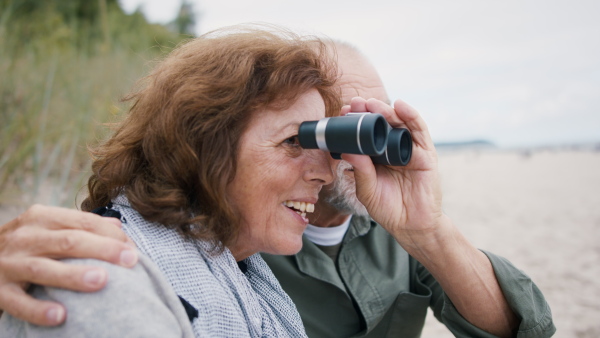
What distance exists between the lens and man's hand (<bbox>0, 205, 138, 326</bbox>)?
3.10 feet

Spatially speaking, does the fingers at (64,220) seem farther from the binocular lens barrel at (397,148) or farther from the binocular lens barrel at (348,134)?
the binocular lens barrel at (397,148)

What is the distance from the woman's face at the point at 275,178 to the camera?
1443mm

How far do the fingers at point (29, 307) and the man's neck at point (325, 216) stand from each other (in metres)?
1.49

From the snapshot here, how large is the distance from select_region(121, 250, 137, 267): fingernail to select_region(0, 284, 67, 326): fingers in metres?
0.16

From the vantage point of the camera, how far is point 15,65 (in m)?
3.49

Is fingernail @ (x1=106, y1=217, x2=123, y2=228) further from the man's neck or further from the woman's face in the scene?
the man's neck

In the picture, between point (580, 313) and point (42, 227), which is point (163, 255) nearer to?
point (42, 227)

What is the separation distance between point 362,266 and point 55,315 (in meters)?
1.63

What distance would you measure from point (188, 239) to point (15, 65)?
315 cm

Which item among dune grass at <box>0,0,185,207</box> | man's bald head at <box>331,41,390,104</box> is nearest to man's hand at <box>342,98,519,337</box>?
man's bald head at <box>331,41,390,104</box>

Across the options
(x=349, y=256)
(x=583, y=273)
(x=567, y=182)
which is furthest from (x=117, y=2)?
(x=567, y=182)

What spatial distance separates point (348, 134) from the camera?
4.39 feet

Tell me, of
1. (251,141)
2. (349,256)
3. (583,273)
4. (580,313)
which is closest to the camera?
(251,141)

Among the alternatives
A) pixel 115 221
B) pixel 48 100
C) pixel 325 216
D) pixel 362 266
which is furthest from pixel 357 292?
pixel 48 100
